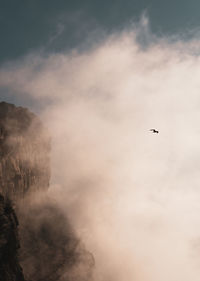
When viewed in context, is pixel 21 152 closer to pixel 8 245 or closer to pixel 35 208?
pixel 35 208

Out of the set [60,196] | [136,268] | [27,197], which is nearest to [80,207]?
[60,196]

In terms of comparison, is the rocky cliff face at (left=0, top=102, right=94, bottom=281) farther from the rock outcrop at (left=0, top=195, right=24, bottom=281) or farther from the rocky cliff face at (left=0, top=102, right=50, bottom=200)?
the rock outcrop at (left=0, top=195, right=24, bottom=281)

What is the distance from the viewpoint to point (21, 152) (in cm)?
12500

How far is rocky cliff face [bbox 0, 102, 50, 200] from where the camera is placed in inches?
4336

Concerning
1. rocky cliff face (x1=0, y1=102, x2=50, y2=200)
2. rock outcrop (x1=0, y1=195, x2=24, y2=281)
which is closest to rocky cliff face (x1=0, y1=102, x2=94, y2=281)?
rocky cliff face (x1=0, y1=102, x2=50, y2=200)

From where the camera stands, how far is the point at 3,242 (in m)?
57.7

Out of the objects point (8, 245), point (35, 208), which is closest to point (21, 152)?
point (35, 208)

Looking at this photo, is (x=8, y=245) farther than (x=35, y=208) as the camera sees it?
No

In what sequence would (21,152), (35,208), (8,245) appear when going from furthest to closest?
1. (35,208)
2. (21,152)
3. (8,245)

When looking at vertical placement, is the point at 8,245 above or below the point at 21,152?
below

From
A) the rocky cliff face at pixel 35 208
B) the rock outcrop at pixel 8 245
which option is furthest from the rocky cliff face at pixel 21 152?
the rock outcrop at pixel 8 245

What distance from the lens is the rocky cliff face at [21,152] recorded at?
4336 inches

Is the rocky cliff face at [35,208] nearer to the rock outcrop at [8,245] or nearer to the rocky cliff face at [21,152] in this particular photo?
the rocky cliff face at [21,152]

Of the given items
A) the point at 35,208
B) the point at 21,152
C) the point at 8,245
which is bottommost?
the point at 35,208
